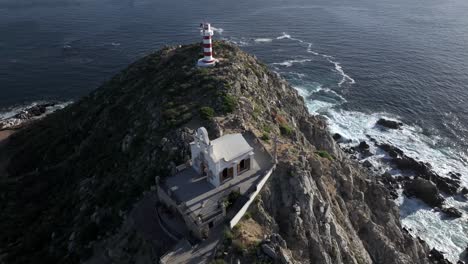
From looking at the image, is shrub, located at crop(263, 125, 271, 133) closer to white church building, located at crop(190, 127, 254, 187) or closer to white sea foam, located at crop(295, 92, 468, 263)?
white church building, located at crop(190, 127, 254, 187)

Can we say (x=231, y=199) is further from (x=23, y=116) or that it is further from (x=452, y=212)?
(x=23, y=116)

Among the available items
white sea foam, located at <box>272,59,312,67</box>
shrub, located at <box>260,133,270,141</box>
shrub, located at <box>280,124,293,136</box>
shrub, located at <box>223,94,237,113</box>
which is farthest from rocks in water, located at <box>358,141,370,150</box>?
white sea foam, located at <box>272,59,312,67</box>

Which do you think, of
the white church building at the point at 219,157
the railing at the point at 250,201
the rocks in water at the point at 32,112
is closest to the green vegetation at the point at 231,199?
the railing at the point at 250,201

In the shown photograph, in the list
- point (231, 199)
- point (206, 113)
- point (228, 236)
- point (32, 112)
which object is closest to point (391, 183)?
point (206, 113)

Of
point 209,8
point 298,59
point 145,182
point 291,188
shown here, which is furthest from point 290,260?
point 209,8

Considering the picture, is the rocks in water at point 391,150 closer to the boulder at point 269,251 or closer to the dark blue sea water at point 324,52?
the dark blue sea water at point 324,52

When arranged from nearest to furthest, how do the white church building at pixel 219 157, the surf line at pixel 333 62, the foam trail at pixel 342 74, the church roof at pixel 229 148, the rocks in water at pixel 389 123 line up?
the white church building at pixel 219 157 → the church roof at pixel 229 148 → the rocks in water at pixel 389 123 → the foam trail at pixel 342 74 → the surf line at pixel 333 62

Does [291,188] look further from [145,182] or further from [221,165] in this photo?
[145,182]
